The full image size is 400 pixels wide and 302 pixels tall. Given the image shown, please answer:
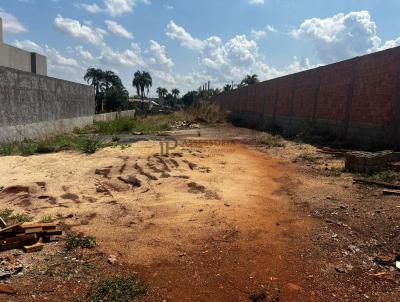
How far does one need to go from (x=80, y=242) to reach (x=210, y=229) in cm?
156

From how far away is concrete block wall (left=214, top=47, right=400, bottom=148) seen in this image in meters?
11.4

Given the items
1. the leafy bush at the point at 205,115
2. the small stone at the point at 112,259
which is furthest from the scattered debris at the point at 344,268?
the leafy bush at the point at 205,115

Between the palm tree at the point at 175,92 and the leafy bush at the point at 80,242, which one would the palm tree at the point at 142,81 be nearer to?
the palm tree at the point at 175,92

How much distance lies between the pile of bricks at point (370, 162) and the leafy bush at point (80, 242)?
5.95m

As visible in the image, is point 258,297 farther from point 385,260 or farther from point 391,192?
point 391,192

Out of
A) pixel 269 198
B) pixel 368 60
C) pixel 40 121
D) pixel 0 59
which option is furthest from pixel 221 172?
pixel 0 59

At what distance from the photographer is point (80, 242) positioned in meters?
4.32

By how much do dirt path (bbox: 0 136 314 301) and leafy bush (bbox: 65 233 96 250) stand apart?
105mm

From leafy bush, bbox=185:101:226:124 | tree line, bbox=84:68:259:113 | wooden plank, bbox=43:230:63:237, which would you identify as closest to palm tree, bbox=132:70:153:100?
tree line, bbox=84:68:259:113

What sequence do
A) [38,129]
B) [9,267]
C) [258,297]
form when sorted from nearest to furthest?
[258,297], [9,267], [38,129]

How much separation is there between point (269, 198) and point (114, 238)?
286 cm

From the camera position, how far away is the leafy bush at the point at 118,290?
321 centimetres

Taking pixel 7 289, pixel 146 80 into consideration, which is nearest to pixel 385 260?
pixel 7 289

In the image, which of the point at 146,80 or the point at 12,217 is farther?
the point at 146,80
